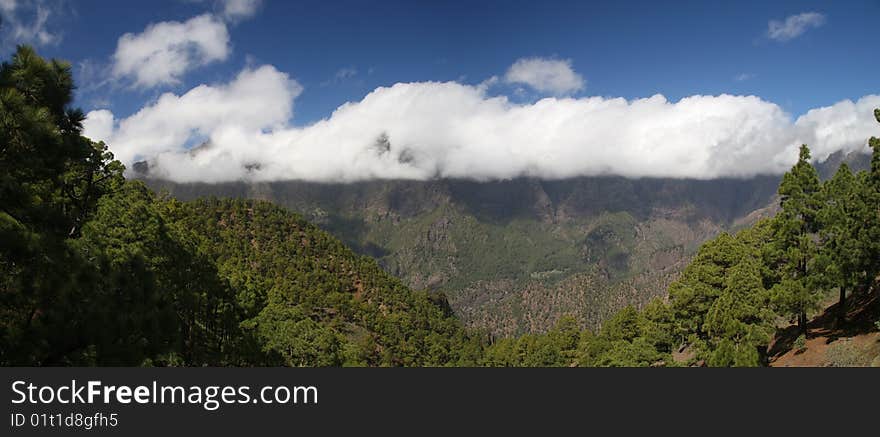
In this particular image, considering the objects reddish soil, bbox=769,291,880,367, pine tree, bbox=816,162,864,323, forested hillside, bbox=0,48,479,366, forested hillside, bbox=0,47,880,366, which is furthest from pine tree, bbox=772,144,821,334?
forested hillside, bbox=0,48,479,366

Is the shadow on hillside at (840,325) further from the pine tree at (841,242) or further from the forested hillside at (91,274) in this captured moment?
the forested hillside at (91,274)

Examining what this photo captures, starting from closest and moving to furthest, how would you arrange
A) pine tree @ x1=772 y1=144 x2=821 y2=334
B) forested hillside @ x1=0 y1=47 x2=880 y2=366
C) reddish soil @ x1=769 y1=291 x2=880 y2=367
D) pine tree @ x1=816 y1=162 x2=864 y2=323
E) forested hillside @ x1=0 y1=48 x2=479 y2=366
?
forested hillside @ x1=0 y1=48 x2=479 y2=366 < forested hillside @ x1=0 y1=47 x2=880 y2=366 < pine tree @ x1=816 y1=162 x2=864 y2=323 < reddish soil @ x1=769 y1=291 x2=880 y2=367 < pine tree @ x1=772 y1=144 x2=821 y2=334

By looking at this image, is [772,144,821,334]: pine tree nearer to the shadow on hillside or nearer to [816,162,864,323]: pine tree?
[816,162,864,323]: pine tree

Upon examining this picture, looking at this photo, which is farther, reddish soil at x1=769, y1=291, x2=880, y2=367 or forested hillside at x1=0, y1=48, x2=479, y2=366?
reddish soil at x1=769, y1=291, x2=880, y2=367

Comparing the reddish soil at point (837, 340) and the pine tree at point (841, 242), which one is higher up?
the pine tree at point (841, 242)

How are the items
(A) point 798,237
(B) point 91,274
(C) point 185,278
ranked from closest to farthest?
(B) point 91,274 < (A) point 798,237 < (C) point 185,278

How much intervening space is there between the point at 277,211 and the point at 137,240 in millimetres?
136110

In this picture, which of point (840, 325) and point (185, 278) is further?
point (185, 278)

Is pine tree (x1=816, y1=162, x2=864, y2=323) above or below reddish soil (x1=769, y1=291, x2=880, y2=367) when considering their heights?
above

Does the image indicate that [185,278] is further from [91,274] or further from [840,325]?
[840,325]

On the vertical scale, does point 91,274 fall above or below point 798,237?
above

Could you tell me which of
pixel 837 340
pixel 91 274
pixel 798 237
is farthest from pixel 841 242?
pixel 91 274

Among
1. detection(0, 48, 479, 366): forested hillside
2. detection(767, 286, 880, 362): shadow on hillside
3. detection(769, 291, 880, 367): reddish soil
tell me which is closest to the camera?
detection(0, 48, 479, 366): forested hillside

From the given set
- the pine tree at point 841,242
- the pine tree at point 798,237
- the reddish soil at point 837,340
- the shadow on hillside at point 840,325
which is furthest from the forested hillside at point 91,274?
the shadow on hillside at point 840,325
